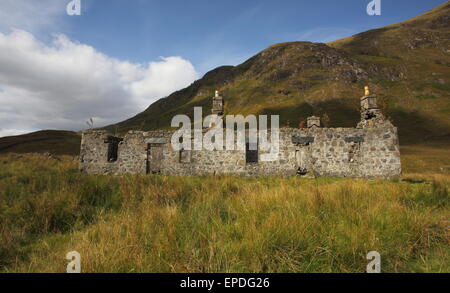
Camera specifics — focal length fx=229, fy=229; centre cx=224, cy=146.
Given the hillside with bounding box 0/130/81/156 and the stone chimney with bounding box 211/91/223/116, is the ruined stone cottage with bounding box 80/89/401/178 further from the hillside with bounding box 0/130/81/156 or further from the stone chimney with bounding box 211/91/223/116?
the hillside with bounding box 0/130/81/156

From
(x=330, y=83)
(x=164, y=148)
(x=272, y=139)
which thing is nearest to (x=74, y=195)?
(x=164, y=148)

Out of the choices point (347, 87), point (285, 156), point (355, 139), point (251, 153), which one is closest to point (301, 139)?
point (285, 156)

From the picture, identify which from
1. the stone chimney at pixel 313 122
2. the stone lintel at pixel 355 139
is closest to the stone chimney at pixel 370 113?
the stone lintel at pixel 355 139

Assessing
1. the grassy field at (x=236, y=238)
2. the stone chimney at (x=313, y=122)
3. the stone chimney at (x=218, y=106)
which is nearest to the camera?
the grassy field at (x=236, y=238)

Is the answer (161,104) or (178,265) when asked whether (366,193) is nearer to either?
(178,265)

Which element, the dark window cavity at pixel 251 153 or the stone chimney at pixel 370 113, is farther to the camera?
the dark window cavity at pixel 251 153

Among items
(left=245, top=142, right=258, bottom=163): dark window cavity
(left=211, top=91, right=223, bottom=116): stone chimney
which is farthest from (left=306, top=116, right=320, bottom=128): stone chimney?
(left=211, top=91, right=223, bottom=116): stone chimney

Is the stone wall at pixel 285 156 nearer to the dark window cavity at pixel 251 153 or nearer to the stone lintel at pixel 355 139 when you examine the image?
the stone lintel at pixel 355 139

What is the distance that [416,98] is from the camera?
61.7 m

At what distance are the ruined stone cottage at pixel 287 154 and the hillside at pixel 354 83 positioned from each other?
1046 inches

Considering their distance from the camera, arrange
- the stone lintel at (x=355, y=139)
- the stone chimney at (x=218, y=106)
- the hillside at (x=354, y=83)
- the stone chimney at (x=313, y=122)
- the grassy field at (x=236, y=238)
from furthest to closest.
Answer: the hillside at (x=354, y=83)
the stone chimney at (x=218, y=106)
the stone chimney at (x=313, y=122)
the stone lintel at (x=355, y=139)
the grassy field at (x=236, y=238)

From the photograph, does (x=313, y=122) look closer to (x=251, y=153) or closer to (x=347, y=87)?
(x=251, y=153)

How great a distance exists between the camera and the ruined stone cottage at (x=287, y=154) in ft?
37.9
